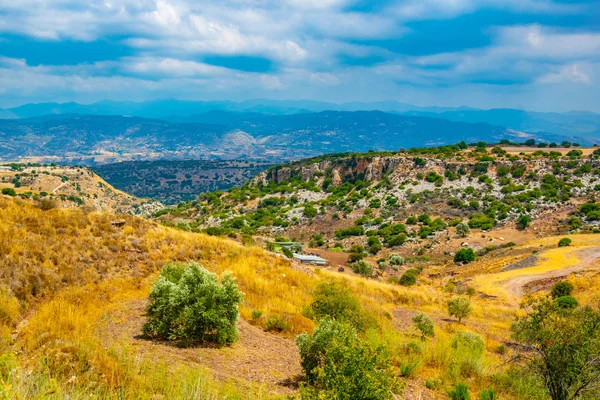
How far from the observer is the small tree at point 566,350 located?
6.77 m

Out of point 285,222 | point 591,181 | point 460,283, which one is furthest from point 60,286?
point 591,181

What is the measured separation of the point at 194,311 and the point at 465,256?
3954 centimetres

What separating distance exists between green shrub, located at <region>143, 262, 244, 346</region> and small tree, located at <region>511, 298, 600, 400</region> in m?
6.22

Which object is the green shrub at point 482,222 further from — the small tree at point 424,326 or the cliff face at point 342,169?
the small tree at point 424,326

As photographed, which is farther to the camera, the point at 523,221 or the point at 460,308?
the point at 523,221

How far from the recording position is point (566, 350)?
7.29 meters

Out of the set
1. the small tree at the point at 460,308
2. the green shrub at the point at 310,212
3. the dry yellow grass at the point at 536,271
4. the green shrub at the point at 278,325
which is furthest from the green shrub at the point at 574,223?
the green shrub at the point at 278,325

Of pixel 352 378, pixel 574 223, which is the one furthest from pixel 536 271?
pixel 352 378

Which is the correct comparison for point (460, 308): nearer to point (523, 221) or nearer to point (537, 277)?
point (537, 277)

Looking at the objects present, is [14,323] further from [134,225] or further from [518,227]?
[518,227]

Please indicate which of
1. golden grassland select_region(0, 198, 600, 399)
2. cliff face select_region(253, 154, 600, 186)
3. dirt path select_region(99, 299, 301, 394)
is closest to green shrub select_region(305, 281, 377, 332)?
golden grassland select_region(0, 198, 600, 399)

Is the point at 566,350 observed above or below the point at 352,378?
below

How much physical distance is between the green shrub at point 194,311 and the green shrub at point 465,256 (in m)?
38.4

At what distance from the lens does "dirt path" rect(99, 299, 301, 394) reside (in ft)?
21.6
